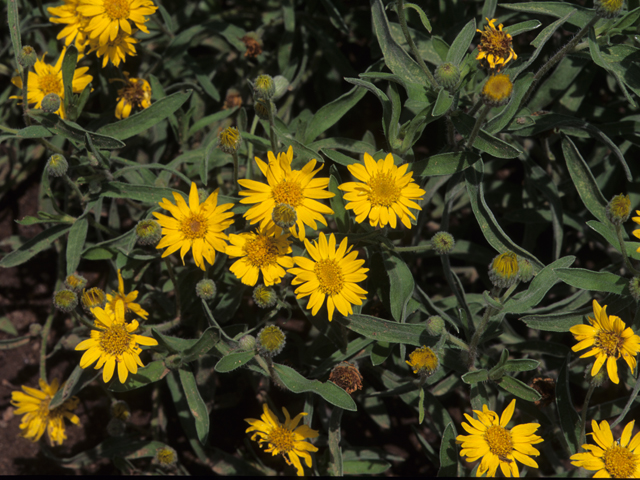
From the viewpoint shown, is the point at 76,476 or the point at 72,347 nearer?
the point at 72,347

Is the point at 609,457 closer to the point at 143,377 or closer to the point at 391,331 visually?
the point at 391,331

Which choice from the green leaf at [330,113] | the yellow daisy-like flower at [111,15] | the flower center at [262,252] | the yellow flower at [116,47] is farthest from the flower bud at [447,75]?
A: the yellow flower at [116,47]

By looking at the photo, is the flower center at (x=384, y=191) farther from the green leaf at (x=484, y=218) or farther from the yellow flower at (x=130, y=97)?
the yellow flower at (x=130, y=97)

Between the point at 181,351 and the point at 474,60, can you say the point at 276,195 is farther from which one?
the point at 474,60

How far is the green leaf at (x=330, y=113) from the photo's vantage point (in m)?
3.08

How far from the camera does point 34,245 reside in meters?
3.23

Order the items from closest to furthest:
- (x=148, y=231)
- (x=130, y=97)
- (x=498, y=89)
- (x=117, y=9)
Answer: (x=498, y=89) < (x=148, y=231) < (x=117, y=9) < (x=130, y=97)

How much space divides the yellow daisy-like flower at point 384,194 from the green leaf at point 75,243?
5.26 feet

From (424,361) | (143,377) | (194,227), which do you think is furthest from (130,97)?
(424,361)

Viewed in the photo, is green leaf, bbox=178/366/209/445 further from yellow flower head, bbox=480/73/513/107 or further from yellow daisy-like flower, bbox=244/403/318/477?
yellow flower head, bbox=480/73/513/107

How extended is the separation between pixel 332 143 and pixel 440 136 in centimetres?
100

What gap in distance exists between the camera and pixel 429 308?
307 cm

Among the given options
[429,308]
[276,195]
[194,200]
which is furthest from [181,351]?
[429,308]

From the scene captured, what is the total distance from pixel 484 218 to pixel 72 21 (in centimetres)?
273
